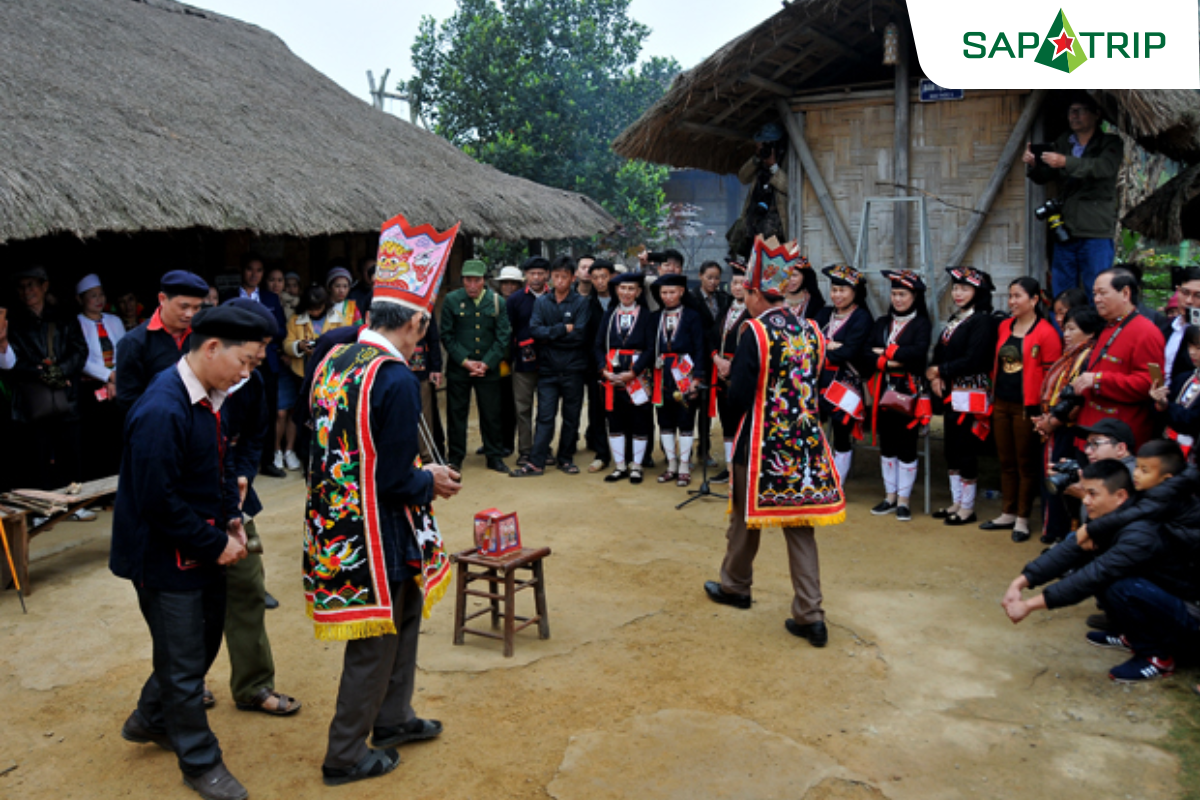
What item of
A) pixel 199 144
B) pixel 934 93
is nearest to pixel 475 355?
pixel 199 144

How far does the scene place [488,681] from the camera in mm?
4477

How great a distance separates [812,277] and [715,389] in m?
1.19

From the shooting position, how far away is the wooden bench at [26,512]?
557 cm

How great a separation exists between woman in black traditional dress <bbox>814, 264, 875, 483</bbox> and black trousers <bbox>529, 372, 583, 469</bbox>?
2275 mm

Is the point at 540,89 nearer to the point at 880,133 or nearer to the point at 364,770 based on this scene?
the point at 880,133

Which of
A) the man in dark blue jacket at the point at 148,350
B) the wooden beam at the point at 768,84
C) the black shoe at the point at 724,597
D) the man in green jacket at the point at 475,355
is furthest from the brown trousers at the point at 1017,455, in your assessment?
the man in dark blue jacket at the point at 148,350

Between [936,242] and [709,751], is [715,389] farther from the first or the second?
[709,751]

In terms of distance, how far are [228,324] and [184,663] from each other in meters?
1.18

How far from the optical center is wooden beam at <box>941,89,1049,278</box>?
7.49 m

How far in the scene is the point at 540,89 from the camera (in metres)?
17.8

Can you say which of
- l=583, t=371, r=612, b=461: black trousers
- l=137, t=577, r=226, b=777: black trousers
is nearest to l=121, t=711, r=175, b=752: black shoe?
l=137, t=577, r=226, b=777: black trousers

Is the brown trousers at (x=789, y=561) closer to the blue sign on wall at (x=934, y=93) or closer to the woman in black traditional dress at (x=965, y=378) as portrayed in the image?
the woman in black traditional dress at (x=965, y=378)

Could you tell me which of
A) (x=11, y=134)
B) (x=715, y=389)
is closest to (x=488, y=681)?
(x=715, y=389)

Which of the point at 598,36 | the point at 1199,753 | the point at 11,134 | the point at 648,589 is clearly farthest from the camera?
the point at 598,36
